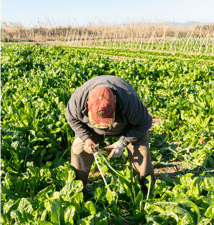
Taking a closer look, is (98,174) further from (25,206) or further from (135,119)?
(135,119)

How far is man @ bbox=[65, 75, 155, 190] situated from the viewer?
6.55ft

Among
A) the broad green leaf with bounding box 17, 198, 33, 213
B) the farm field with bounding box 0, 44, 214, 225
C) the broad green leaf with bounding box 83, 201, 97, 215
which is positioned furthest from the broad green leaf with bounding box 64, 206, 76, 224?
the broad green leaf with bounding box 17, 198, 33, 213

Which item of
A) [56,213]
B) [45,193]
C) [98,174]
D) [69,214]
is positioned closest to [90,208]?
[69,214]

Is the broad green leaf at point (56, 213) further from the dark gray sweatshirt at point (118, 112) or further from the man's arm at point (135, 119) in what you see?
the man's arm at point (135, 119)

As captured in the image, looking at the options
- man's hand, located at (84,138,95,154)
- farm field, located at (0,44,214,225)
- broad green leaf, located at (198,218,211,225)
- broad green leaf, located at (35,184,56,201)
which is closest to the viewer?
broad green leaf, located at (198,218,211,225)

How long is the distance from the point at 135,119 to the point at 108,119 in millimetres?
507

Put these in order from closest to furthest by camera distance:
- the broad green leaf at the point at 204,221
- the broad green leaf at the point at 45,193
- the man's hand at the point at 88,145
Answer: the broad green leaf at the point at 204,221
the broad green leaf at the point at 45,193
the man's hand at the point at 88,145

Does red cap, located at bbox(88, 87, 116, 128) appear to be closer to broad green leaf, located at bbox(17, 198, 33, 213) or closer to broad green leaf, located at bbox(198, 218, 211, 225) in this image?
broad green leaf, located at bbox(17, 198, 33, 213)

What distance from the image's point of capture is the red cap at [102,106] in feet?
6.31

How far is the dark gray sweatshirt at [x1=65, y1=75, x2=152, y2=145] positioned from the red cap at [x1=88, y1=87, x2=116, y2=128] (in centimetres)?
20

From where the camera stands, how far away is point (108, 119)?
2035 millimetres

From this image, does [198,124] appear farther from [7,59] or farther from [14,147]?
[7,59]

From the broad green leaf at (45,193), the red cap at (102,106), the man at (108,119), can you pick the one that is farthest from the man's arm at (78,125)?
the broad green leaf at (45,193)

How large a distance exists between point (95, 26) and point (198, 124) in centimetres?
6287
